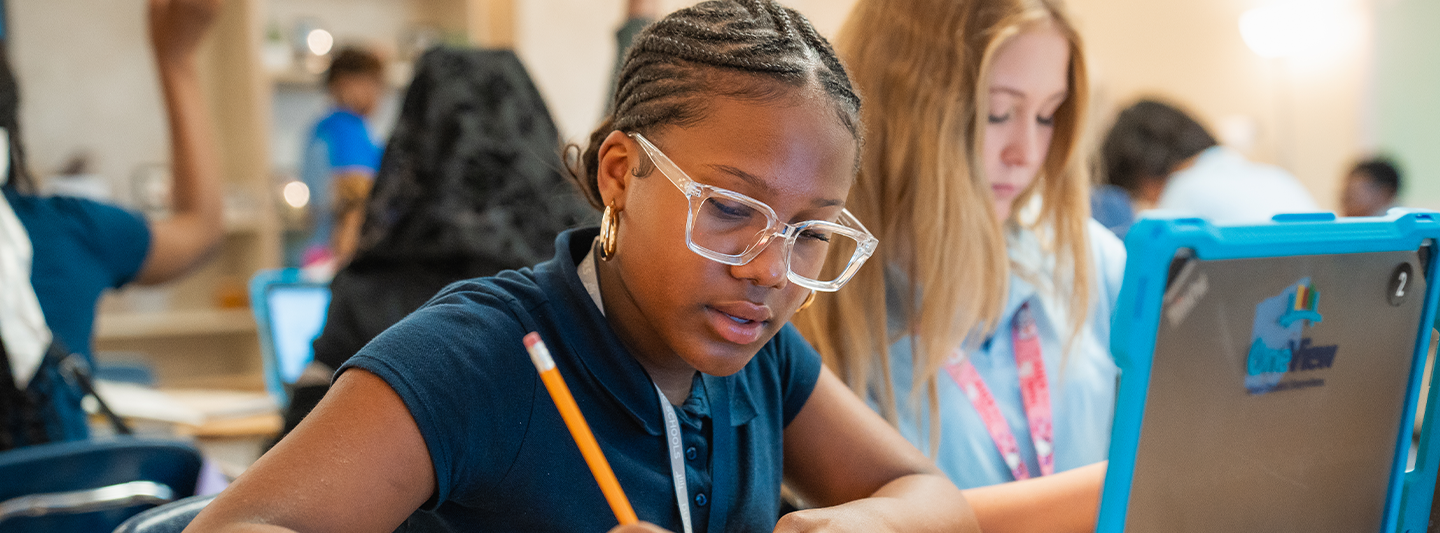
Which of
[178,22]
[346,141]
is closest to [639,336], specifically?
[178,22]

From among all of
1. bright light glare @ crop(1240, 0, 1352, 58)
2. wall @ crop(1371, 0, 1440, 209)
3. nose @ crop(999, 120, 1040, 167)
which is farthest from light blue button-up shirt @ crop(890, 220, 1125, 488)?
bright light glare @ crop(1240, 0, 1352, 58)

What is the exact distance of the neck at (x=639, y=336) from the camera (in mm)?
935

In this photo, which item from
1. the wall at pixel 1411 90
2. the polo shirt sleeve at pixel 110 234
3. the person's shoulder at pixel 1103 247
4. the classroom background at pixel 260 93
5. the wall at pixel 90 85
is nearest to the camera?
the person's shoulder at pixel 1103 247

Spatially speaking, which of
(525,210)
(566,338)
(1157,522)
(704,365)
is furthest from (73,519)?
(1157,522)

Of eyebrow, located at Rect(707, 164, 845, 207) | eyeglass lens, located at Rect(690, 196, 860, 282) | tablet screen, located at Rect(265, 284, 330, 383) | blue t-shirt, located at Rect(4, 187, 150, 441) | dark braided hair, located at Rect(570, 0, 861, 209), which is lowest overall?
tablet screen, located at Rect(265, 284, 330, 383)

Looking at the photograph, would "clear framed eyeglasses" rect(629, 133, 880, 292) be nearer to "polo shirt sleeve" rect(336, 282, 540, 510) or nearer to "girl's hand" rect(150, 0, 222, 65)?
"polo shirt sleeve" rect(336, 282, 540, 510)

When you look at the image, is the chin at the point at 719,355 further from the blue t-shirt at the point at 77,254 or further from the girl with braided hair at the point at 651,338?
the blue t-shirt at the point at 77,254

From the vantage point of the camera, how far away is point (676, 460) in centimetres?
93

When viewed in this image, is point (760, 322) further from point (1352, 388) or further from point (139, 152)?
point (139, 152)

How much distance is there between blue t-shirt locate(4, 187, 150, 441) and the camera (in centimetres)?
198

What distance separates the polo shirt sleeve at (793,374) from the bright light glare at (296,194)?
4.26 meters

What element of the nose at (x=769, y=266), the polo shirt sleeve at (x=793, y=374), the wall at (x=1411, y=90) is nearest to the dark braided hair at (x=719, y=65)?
the nose at (x=769, y=266)

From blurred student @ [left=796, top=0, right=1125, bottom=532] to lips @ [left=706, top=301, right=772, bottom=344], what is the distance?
0.50 metres

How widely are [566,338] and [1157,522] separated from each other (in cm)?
48
